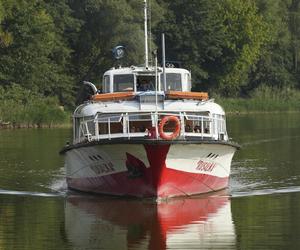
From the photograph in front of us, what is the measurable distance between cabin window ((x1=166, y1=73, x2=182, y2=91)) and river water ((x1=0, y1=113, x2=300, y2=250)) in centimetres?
347

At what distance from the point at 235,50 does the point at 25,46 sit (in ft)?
114

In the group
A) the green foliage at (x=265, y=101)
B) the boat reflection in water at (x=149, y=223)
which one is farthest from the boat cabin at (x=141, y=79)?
the green foliage at (x=265, y=101)

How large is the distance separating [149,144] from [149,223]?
277 centimetres

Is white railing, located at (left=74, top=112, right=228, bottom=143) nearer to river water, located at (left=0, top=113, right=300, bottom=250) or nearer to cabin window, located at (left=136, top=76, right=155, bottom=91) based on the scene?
river water, located at (left=0, top=113, right=300, bottom=250)

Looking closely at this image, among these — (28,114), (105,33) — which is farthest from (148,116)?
(105,33)

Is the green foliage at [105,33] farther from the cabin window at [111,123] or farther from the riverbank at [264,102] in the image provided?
the cabin window at [111,123]

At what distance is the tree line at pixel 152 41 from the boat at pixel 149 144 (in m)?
46.3

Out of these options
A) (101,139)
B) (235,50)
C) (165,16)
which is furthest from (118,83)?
(235,50)

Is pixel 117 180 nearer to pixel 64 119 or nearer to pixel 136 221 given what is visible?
pixel 136 221

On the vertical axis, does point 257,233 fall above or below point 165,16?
below

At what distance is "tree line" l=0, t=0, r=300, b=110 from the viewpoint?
73688mm

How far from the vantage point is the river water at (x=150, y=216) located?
56.3 feet

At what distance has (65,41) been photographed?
82.1 m

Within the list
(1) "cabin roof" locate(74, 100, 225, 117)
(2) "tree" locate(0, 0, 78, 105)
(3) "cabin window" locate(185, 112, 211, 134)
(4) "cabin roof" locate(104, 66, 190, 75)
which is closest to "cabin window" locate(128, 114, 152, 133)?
(1) "cabin roof" locate(74, 100, 225, 117)
